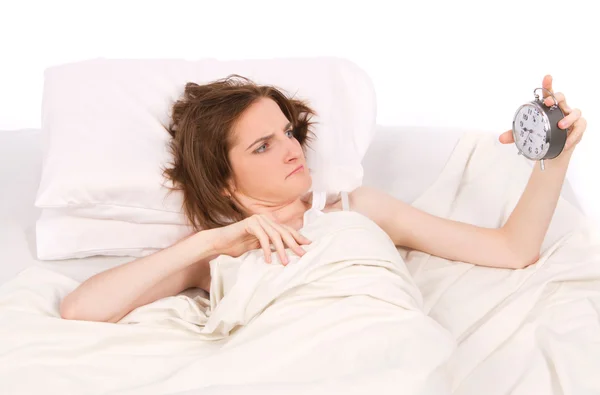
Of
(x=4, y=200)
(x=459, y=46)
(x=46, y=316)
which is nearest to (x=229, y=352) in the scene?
(x=46, y=316)

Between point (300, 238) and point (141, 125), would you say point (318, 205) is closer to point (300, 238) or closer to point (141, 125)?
point (300, 238)

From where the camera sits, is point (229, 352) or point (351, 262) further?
point (351, 262)

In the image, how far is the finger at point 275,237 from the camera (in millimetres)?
1923

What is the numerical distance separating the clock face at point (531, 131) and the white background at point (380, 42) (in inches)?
62.9

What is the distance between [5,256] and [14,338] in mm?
531

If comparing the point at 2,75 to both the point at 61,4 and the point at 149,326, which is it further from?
the point at 149,326

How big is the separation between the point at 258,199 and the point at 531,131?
78cm

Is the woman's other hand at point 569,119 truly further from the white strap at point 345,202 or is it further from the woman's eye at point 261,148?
the woman's eye at point 261,148

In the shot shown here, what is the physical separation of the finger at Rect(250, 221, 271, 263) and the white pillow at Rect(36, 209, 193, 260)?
1.29 ft

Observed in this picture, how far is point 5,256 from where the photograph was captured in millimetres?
2334

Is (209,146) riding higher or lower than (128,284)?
higher

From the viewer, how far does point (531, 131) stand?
194 centimetres

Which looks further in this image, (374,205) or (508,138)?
(374,205)

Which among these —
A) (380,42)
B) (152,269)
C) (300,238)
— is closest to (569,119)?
(300,238)
